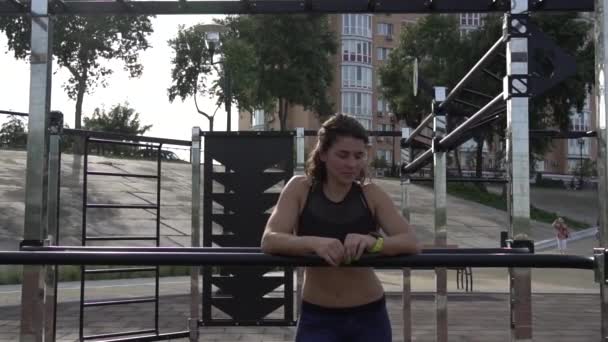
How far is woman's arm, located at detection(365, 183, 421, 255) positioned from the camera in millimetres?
2039

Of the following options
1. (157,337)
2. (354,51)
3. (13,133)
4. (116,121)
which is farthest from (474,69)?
(354,51)

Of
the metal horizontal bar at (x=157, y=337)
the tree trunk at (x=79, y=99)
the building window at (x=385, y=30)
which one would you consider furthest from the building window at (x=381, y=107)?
the metal horizontal bar at (x=157, y=337)

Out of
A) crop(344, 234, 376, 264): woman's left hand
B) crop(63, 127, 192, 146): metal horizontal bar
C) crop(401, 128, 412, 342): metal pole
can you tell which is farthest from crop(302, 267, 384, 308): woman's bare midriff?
crop(63, 127, 192, 146): metal horizontal bar

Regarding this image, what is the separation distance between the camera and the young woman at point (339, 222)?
2354 mm

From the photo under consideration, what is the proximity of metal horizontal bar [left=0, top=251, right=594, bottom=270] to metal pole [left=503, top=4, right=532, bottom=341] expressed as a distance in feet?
2.76

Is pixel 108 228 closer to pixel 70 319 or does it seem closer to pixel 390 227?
pixel 70 319

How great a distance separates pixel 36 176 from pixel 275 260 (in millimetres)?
1558

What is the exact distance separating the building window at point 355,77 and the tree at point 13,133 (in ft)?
143

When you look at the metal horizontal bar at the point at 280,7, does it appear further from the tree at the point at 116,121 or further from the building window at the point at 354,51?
the building window at the point at 354,51

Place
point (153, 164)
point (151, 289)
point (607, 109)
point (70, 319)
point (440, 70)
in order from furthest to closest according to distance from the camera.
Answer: point (440, 70), point (153, 164), point (151, 289), point (70, 319), point (607, 109)

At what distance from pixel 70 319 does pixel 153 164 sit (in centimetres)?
2157

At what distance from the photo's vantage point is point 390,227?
233 cm

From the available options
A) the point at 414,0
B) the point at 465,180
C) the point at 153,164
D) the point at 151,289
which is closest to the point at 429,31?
the point at 153,164

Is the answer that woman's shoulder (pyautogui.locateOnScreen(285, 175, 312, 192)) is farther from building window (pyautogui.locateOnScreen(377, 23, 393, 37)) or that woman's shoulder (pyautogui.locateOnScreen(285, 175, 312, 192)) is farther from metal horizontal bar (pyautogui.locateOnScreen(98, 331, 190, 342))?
building window (pyautogui.locateOnScreen(377, 23, 393, 37))
